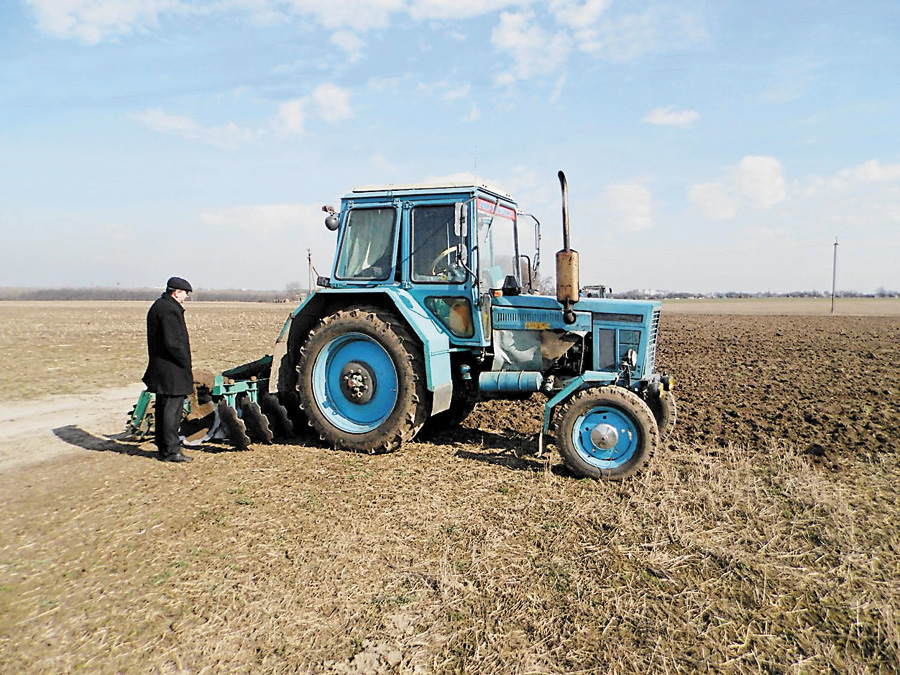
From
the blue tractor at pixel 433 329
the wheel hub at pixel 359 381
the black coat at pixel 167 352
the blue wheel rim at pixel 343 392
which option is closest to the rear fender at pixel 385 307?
the blue tractor at pixel 433 329

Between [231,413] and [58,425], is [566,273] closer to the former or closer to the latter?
[231,413]

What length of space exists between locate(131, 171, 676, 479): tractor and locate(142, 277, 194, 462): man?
40 centimetres

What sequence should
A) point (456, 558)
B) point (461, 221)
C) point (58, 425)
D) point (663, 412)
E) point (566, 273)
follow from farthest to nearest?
point (58, 425)
point (663, 412)
point (461, 221)
point (566, 273)
point (456, 558)

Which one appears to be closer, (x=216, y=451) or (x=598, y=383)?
(x=598, y=383)

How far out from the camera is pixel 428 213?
6.31 metres

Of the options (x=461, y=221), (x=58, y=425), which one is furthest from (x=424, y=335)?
(x=58, y=425)

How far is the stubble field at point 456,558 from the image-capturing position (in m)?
2.94

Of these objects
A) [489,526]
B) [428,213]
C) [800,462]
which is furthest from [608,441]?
[428,213]

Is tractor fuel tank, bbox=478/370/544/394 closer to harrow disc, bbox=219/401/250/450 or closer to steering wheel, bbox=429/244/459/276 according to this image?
steering wheel, bbox=429/244/459/276

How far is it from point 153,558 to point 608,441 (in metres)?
3.63

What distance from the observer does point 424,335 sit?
19.4ft

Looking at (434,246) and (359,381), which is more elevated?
(434,246)

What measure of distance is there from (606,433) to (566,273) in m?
1.52

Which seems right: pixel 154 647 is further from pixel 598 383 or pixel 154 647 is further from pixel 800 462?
pixel 800 462
